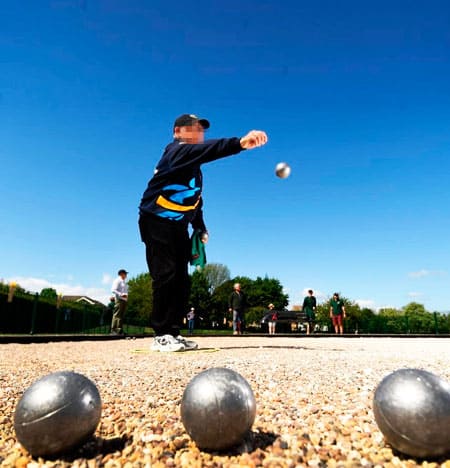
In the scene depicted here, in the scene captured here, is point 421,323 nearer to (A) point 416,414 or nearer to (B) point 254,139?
(B) point 254,139

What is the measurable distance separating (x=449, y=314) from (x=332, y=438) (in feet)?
103

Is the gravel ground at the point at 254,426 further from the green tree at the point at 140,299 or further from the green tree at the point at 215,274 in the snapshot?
the green tree at the point at 215,274

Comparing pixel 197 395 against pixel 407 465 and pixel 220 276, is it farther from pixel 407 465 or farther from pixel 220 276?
pixel 220 276

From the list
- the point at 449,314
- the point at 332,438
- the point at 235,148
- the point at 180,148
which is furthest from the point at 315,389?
the point at 449,314

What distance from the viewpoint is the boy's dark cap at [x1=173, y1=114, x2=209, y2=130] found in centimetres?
589

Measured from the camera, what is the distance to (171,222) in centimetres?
564

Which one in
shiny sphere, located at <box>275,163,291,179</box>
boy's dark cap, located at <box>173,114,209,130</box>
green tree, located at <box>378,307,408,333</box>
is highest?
boy's dark cap, located at <box>173,114,209,130</box>

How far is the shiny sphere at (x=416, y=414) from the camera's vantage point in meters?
1.77

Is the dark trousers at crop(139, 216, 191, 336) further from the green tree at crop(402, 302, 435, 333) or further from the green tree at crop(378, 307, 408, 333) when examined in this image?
the green tree at crop(378, 307, 408, 333)

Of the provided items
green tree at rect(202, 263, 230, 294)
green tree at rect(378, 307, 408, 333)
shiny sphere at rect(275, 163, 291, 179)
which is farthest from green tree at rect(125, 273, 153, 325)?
shiny sphere at rect(275, 163, 291, 179)

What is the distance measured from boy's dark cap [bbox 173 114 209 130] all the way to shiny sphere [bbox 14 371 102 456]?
4577mm

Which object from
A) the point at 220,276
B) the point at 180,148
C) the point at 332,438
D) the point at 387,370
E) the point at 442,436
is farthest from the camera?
the point at 220,276

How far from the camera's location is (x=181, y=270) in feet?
19.1

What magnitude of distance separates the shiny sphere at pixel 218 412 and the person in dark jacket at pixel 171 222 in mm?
3653
